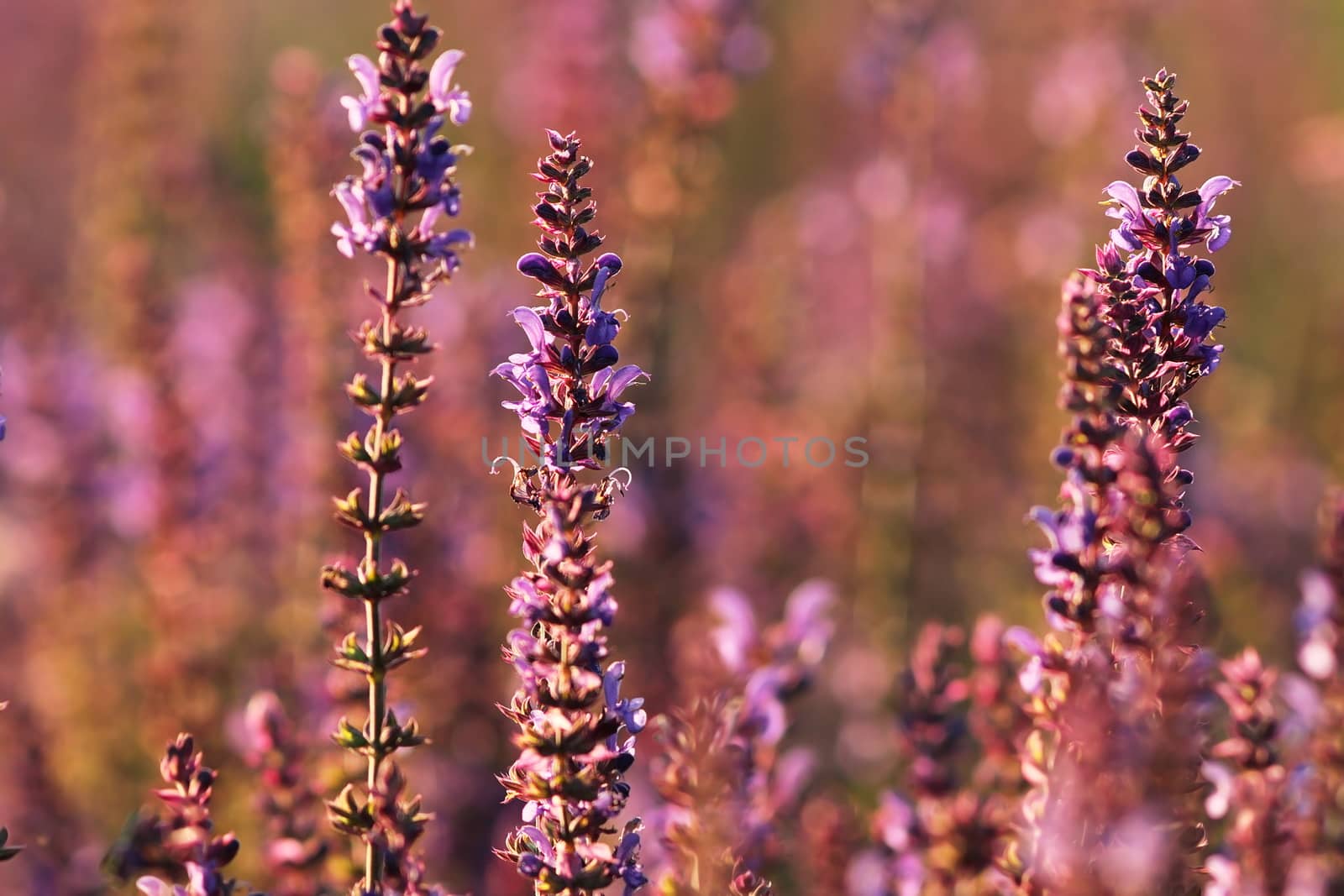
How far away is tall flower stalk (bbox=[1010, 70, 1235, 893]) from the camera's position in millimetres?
2055

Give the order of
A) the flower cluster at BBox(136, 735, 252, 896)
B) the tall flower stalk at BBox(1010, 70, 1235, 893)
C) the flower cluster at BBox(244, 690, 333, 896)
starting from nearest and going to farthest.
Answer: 1. the tall flower stalk at BBox(1010, 70, 1235, 893)
2. the flower cluster at BBox(136, 735, 252, 896)
3. the flower cluster at BBox(244, 690, 333, 896)

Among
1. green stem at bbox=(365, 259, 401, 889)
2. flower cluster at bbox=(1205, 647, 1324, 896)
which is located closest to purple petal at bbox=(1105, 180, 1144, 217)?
flower cluster at bbox=(1205, 647, 1324, 896)

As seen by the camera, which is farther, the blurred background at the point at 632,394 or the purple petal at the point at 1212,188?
the blurred background at the point at 632,394

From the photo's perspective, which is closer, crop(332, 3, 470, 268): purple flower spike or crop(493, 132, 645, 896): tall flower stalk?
crop(493, 132, 645, 896): tall flower stalk

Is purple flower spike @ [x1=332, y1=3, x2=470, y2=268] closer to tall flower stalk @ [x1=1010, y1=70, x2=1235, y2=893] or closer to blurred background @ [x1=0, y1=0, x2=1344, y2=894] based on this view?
tall flower stalk @ [x1=1010, y1=70, x2=1235, y2=893]

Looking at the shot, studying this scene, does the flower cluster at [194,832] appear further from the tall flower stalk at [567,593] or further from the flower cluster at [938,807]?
the flower cluster at [938,807]

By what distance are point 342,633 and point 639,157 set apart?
11.6ft

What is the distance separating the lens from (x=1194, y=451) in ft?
23.0

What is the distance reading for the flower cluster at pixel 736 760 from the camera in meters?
2.45

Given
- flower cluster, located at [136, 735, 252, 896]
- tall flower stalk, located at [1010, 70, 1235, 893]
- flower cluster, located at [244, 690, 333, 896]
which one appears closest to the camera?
tall flower stalk, located at [1010, 70, 1235, 893]

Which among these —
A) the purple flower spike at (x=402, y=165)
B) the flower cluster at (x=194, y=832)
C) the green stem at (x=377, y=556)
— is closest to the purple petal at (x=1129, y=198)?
the purple flower spike at (x=402, y=165)

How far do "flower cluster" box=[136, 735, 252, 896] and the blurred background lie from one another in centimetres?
93

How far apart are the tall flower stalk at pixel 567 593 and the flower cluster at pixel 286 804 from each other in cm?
55

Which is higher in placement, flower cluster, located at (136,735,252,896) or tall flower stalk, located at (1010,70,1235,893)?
tall flower stalk, located at (1010,70,1235,893)
